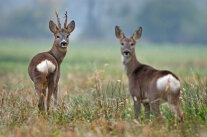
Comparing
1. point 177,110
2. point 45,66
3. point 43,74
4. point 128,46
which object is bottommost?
point 177,110

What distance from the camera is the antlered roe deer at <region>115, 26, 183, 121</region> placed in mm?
6492

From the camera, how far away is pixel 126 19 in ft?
272

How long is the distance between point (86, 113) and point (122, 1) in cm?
8180

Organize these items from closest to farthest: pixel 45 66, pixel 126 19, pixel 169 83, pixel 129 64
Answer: pixel 169 83 → pixel 45 66 → pixel 129 64 → pixel 126 19

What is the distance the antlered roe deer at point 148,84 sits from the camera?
256 inches

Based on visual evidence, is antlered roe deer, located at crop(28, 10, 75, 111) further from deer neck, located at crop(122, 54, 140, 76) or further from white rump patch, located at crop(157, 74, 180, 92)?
white rump patch, located at crop(157, 74, 180, 92)

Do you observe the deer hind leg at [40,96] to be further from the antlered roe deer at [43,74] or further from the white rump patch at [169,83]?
the white rump patch at [169,83]

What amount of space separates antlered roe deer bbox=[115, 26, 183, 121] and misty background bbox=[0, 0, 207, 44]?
220 feet

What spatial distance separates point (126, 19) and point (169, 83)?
77.0 meters

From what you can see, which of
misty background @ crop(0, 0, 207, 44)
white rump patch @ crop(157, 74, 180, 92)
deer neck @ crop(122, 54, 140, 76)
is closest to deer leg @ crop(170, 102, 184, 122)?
white rump patch @ crop(157, 74, 180, 92)

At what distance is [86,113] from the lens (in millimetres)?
7500

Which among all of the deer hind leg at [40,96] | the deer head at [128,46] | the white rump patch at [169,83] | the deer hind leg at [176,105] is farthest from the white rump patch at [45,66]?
the deer hind leg at [176,105]

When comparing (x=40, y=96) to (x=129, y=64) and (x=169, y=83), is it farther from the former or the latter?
(x=169, y=83)

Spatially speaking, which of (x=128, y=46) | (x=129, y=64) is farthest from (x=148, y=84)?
(x=128, y=46)
